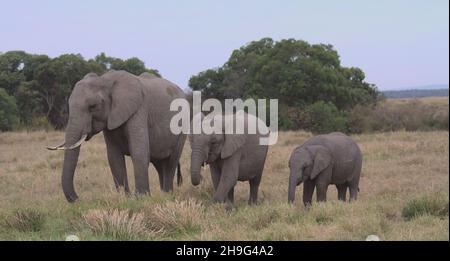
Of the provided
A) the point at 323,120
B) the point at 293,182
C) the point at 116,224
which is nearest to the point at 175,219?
the point at 116,224

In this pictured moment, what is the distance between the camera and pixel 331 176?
10.4m

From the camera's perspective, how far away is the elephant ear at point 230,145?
9.20 meters

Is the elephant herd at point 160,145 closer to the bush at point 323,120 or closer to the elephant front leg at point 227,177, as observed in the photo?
the elephant front leg at point 227,177

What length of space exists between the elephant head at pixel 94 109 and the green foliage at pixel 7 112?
1651 cm

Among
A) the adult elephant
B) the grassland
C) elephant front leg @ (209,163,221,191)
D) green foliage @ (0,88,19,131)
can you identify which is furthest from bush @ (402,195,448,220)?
green foliage @ (0,88,19,131)

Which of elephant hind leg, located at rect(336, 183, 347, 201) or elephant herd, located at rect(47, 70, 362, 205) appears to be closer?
elephant herd, located at rect(47, 70, 362, 205)

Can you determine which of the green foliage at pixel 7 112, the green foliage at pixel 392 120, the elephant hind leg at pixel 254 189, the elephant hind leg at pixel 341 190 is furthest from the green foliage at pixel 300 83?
the elephant hind leg at pixel 254 189

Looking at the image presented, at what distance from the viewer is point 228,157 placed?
9320 millimetres

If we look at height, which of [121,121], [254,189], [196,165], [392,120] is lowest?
[392,120]

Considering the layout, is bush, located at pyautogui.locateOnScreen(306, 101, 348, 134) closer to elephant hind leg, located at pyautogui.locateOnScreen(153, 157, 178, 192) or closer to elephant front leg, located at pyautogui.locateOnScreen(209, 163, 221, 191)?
elephant hind leg, located at pyautogui.locateOnScreen(153, 157, 178, 192)

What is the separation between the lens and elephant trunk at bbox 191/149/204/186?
866 cm

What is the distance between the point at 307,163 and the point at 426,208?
2.56 meters

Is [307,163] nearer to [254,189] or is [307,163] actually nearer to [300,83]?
[254,189]
